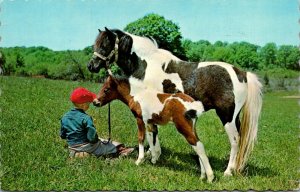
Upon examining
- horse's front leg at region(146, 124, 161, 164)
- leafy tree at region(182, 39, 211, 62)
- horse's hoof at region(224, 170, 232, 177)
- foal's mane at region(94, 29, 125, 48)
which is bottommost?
horse's hoof at region(224, 170, 232, 177)

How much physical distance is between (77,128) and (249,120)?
175 centimetres

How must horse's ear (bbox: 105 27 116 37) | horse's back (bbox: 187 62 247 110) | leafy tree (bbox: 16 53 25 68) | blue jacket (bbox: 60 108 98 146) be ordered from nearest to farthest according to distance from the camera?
horse's back (bbox: 187 62 247 110) < horse's ear (bbox: 105 27 116 37) < blue jacket (bbox: 60 108 98 146) < leafy tree (bbox: 16 53 25 68)

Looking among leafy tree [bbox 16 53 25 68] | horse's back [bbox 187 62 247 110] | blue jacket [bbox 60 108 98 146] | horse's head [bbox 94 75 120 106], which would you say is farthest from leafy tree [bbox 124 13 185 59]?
leafy tree [bbox 16 53 25 68]

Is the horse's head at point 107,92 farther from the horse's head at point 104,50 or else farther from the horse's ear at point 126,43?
the horse's ear at point 126,43

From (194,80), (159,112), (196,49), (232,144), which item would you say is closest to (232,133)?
(232,144)

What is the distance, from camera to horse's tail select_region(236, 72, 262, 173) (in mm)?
4906

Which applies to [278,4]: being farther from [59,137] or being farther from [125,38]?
[59,137]

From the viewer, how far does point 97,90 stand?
5.24 meters

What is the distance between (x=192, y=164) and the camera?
516 cm

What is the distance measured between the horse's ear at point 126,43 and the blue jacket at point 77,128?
0.78 m

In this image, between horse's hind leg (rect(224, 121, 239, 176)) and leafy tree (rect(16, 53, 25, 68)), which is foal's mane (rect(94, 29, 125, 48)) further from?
horse's hind leg (rect(224, 121, 239, 176))

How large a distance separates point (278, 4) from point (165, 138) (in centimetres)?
189

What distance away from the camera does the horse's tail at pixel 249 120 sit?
4.91m

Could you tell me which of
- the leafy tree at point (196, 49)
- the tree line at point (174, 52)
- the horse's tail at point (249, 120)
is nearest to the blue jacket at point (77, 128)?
the tree line at point (174, 52)
